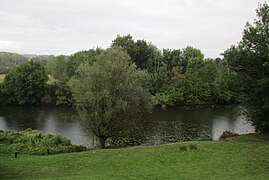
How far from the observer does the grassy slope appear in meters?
18.8

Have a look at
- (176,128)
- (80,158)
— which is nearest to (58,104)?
(176,128)

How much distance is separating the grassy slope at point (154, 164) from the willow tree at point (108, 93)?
23.4ft

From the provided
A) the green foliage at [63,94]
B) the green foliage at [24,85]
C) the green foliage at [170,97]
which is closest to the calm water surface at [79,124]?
the green foliage at [63,94]

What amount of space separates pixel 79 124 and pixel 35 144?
2359cm

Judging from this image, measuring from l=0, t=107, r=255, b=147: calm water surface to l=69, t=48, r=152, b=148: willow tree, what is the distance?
7.71 m

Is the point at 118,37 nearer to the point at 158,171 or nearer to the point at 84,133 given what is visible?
the point at 84,133

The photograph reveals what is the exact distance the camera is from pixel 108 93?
3064 centimetres

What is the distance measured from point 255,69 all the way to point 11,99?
60.6 metres

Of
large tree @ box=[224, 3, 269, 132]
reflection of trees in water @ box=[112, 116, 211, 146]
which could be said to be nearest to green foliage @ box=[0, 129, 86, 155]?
reflection of trees in water @ box=[112, 116, 211, 146]

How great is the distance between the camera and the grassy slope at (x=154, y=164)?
18828 millimetres

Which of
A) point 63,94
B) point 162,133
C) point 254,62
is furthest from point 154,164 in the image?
point 63,94

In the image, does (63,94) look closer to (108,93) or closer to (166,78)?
(166,78)

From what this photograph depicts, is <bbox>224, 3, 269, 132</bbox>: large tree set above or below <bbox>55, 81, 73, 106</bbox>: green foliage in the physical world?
above

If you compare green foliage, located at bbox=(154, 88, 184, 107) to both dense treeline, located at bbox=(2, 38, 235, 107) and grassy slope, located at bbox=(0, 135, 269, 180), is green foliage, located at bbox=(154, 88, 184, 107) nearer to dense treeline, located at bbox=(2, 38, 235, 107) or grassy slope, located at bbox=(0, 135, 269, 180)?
dense treeline, located at bbox=(2, 38, 235, 107)
